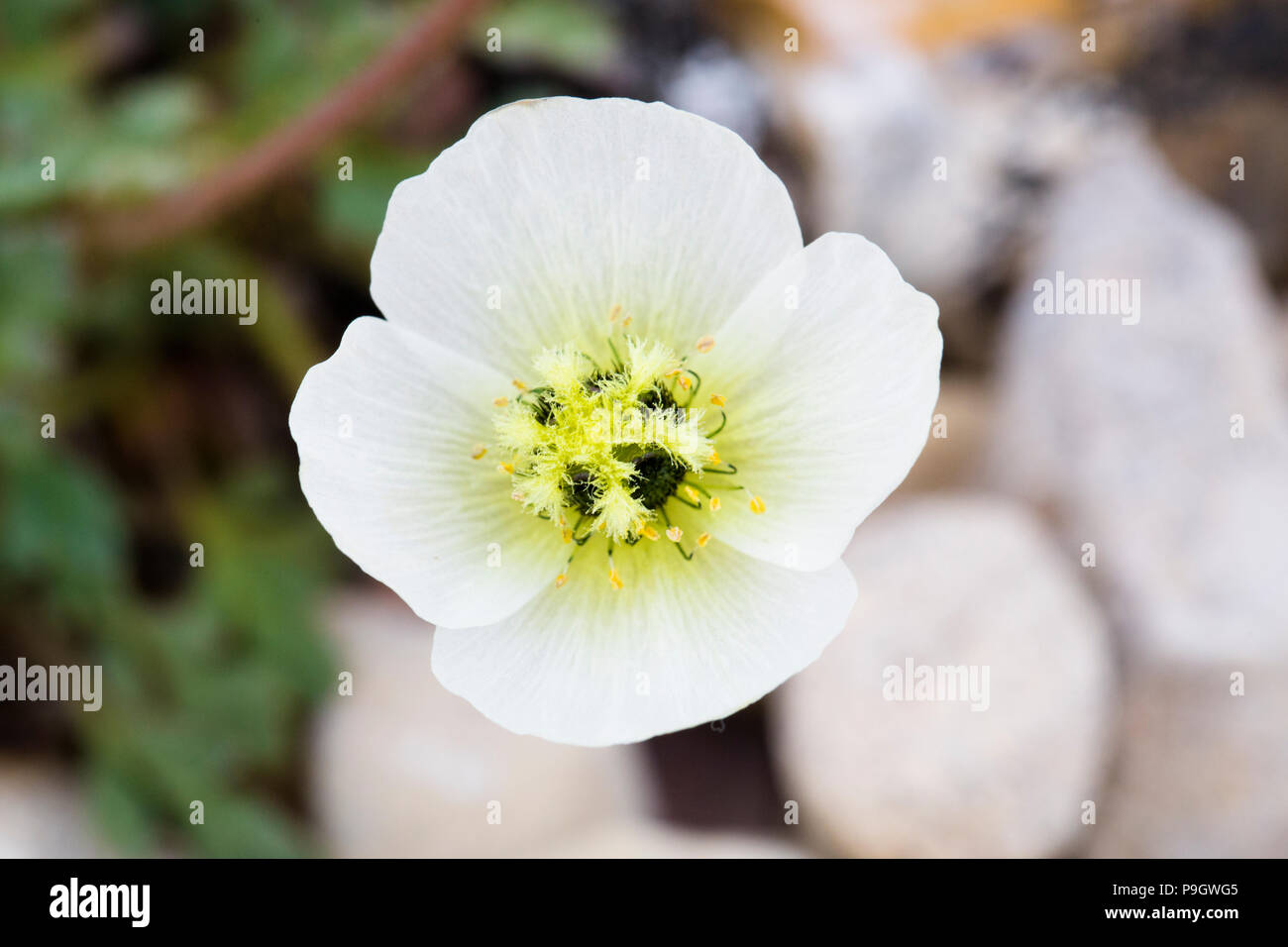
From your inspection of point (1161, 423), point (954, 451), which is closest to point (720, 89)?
point (954, 451)

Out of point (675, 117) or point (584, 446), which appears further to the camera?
point (584, 446)

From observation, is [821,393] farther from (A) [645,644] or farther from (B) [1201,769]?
(B) [1201,769]

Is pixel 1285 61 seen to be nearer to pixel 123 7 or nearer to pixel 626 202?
pixel 626 202

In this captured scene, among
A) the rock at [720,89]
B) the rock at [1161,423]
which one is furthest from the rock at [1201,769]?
the rock at [720,89]

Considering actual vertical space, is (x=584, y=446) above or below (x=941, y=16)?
below

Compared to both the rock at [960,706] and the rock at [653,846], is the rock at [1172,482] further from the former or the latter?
the rock at [653,846]

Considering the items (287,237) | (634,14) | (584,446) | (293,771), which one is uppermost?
(634,14)

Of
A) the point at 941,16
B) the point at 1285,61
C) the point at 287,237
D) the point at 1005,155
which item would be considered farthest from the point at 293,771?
the point at 1285,61

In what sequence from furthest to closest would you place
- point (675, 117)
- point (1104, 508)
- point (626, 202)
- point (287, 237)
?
point (287, 237) → point (1104, 508) → point (626, 202) → point (675, 117)
